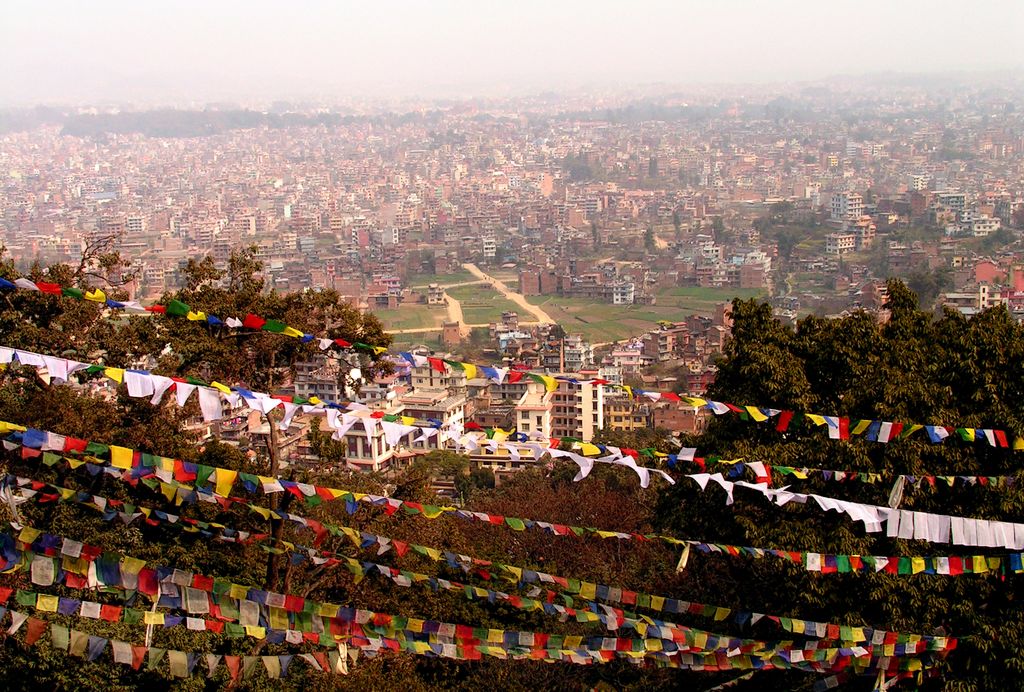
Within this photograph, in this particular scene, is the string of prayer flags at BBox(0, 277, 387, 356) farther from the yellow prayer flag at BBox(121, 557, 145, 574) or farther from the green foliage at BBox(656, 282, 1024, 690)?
the green foliage at BBox(656, 282, 1024, 690)

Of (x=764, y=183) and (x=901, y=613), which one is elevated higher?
(x=901, y=613)

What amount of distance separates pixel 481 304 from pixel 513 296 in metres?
1.51

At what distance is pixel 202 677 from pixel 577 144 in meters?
64.3

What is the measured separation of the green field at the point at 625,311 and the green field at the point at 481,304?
878 mm

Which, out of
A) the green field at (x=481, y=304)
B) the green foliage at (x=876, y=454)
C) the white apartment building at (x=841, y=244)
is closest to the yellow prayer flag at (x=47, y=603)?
the green foliage at (x=876, y=454)

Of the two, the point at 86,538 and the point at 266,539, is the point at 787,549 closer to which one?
the point at 266,539

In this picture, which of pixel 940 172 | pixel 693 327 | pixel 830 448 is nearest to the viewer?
pixel 830 448

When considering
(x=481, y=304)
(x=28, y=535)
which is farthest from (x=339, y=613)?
(x=481, y=304)

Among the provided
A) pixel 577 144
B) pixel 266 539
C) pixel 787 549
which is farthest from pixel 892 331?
pixel 577 144

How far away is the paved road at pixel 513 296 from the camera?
95.4 ft

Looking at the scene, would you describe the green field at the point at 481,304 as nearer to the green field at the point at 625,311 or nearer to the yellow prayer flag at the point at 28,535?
the green field at the point at 625,311

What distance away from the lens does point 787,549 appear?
14.6 feet

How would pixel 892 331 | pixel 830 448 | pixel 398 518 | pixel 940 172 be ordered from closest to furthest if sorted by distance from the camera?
pixel 830 448, pixel 892 331, pixel 398 518, pixel 940 172

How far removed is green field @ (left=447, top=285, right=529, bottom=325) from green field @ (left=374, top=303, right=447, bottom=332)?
70cm
